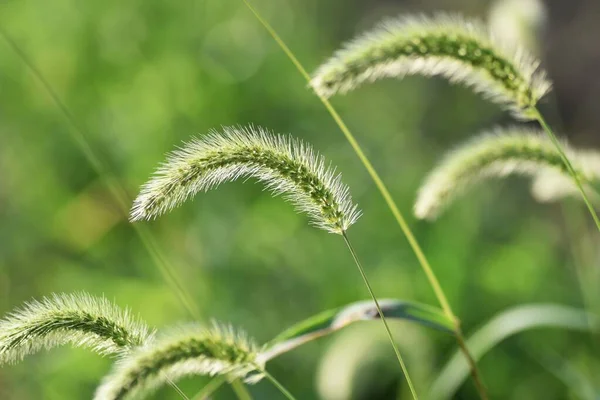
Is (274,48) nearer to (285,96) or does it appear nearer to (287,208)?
(285,96)

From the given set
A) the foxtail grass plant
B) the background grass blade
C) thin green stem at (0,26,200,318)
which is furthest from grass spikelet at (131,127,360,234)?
the background grass blade

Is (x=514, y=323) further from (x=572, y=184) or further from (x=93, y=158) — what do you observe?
(x=93, y=158)

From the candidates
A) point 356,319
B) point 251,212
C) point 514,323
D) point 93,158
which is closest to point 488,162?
point 356,319

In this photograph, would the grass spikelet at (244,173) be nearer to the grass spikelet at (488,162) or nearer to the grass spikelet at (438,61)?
the grass spikelet at (438,61)

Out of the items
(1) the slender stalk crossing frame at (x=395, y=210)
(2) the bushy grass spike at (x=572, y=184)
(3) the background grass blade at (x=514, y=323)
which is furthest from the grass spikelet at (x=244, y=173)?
(3) the background grass blade at (x=514, y=323)

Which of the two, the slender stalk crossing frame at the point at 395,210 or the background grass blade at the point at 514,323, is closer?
the slender stalk crossing frame at the point at 395,210

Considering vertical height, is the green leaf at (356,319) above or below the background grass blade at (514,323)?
above

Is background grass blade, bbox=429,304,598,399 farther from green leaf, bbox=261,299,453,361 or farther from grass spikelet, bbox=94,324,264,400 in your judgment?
grass spikelet, bbox=94,324,264,400
